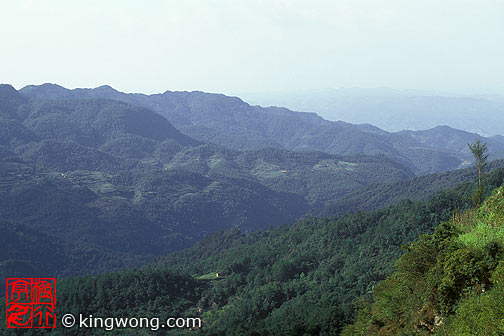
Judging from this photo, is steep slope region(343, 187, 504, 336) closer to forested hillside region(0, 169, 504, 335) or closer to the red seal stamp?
forested hillside region(0, 169, 504, 335)

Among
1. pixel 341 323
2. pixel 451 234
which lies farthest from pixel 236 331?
pixel 451 234

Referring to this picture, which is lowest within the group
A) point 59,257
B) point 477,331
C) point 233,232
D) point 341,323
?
point 59,257

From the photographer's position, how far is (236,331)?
45.8 metres

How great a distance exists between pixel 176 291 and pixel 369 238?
114 feet

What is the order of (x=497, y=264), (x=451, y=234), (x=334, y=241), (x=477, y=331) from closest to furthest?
(x=477, y=331), (x=497, y=264), (x=451, y=234), (x=334, y=241)

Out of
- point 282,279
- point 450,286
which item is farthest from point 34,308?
point 450,286

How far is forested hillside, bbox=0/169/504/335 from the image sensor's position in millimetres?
63344

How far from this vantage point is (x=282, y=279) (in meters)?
78.1

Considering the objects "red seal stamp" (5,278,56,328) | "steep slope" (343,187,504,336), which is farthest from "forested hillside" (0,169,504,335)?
"steep slope" (343,187,504,336)

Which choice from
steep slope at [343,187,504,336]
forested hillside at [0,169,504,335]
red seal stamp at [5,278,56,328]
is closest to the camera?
steep slope at [343,187,504,336]

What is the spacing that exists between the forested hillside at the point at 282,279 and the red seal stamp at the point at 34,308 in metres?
1.92

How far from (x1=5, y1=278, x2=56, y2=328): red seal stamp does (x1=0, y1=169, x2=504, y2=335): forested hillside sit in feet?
6.30

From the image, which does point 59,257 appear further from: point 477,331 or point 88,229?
point 477,331

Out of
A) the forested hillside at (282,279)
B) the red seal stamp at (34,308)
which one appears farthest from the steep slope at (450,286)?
the red seal stamp at (34,308)
